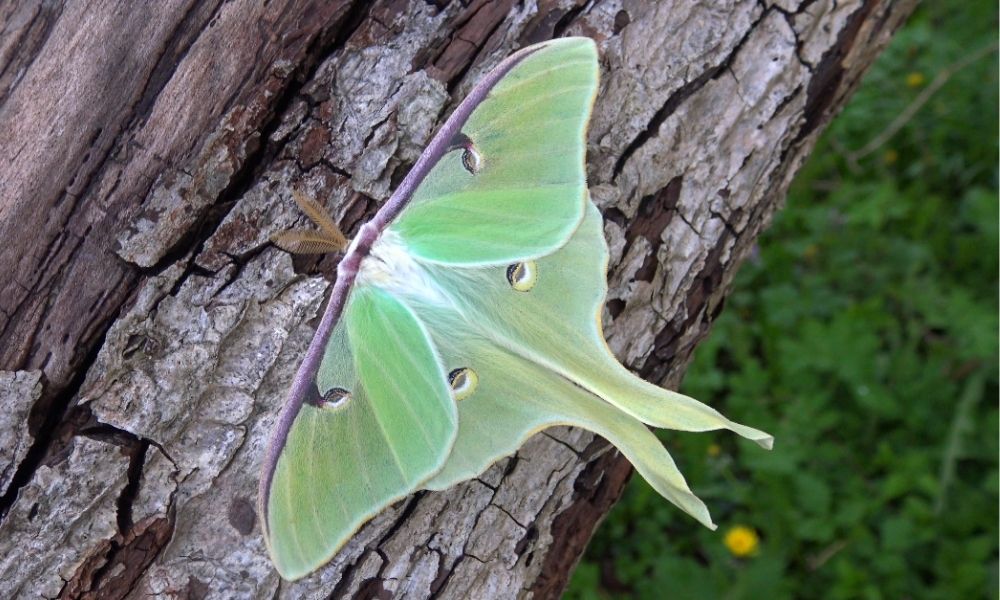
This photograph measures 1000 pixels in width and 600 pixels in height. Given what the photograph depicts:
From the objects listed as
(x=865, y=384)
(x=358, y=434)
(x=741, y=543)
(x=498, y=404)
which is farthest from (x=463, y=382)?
(x=865, y=384)

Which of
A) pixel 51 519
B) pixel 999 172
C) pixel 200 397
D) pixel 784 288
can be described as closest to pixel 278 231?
pixel 200 397

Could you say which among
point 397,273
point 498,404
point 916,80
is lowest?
point 916,80

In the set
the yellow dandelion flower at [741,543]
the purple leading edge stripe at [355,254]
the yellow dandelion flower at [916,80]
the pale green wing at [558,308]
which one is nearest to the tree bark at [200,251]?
the purple leading edge stripe at [355,254]

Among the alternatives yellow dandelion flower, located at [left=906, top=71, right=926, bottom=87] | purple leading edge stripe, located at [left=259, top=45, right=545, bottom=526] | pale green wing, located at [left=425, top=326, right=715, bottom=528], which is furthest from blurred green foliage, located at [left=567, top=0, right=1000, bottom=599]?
purple leading edge stripe, located at [left=259, top=45, right=545, bottom=526]

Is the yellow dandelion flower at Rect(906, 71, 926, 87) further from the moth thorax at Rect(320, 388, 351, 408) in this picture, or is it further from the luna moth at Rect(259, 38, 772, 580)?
the moth thorax at Rect(320, 388, 351, 408)

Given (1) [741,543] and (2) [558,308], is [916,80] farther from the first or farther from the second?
(2) [558,308]

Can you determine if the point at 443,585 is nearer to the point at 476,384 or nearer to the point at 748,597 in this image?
the point at 476,384
